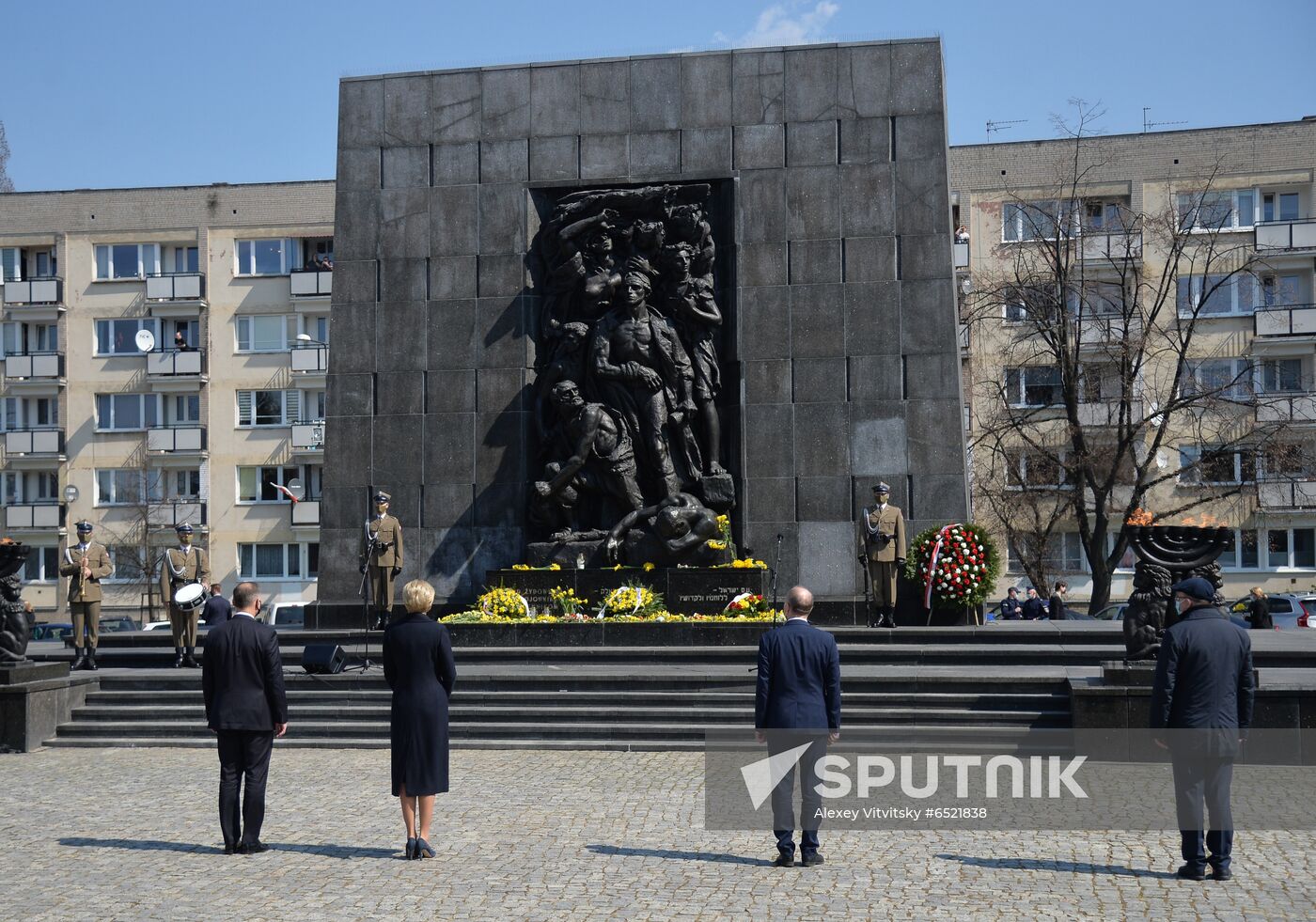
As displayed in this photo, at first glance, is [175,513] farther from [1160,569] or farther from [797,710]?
[797,710]

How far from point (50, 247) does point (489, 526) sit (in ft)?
123

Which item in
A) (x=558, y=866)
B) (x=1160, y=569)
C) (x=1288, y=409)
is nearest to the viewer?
(x=558, y=866)

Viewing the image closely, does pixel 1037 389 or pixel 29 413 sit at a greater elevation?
pixel 29 413

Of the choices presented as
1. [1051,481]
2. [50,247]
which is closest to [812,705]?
[1051,481]

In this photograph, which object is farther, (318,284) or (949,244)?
(318,284)

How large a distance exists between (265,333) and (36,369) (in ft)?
27.5

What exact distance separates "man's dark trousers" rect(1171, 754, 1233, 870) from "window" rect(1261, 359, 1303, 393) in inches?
1527

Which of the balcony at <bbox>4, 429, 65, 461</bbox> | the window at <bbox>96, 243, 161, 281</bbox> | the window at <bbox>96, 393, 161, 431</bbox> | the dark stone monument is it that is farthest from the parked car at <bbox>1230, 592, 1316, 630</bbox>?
the balcony at <bbox>4, 429, 65, 461</bbox>

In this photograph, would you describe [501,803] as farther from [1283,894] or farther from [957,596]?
[957,596]

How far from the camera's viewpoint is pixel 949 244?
71.1 feet

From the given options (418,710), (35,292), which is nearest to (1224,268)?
(418,710)

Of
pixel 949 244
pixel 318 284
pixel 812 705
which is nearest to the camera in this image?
pixel 812 705

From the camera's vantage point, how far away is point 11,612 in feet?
55.5

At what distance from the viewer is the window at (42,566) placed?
51531mm
